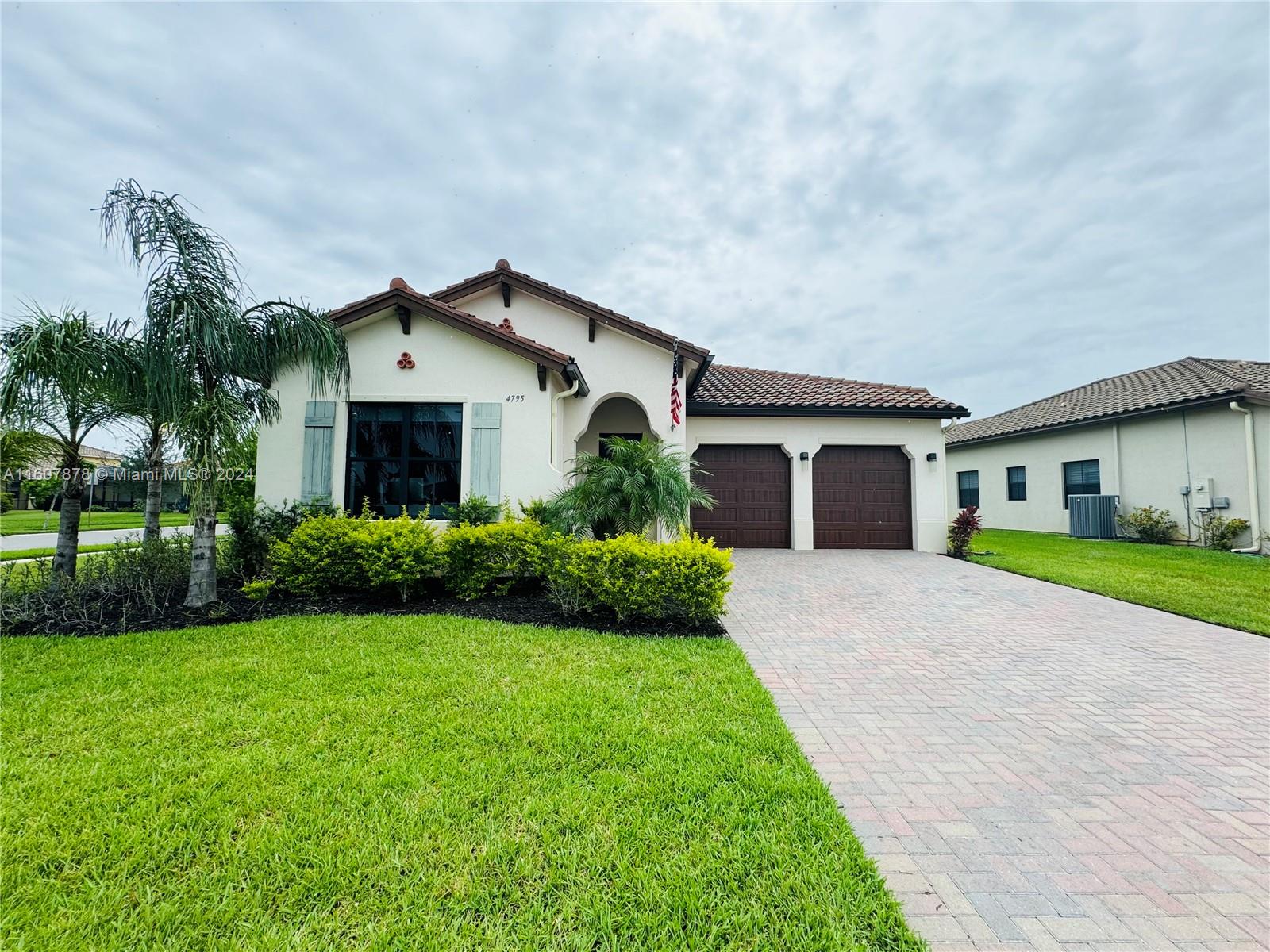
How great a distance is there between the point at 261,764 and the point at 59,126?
11220 millimetres

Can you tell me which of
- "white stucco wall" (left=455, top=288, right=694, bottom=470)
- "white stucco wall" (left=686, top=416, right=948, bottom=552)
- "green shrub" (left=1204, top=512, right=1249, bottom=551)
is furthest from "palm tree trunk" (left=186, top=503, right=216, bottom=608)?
"green shrub" (left=1204, top=512, right=1249, bottom=551)

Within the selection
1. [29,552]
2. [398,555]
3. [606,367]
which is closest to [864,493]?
[606,367]

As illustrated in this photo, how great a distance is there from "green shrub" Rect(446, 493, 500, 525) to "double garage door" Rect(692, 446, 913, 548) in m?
6.50

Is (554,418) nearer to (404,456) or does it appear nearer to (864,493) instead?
(404,456)

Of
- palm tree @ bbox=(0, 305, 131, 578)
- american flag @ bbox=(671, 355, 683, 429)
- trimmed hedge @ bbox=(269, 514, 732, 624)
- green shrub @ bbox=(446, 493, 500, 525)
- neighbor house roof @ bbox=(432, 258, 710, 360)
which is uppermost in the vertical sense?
neighbor house roof @ bbox=(432, 258, 710, 360)

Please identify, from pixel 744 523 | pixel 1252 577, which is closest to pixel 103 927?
pixel 744 523

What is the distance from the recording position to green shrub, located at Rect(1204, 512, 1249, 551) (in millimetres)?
12594

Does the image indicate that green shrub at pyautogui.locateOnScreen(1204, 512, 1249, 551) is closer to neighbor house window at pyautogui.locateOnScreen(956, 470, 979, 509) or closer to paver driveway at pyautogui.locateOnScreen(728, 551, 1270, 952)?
neighbor house window at pyautogui.locateOnScreen(956, 470, 979, 509)

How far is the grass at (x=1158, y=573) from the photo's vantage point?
7383 millimetres

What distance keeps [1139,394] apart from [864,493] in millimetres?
11479

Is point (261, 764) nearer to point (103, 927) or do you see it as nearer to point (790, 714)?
point (103, 927)

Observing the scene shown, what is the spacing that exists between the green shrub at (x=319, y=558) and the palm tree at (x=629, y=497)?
122 inches

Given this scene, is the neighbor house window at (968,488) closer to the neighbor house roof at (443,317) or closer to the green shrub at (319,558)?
the neighbor house roof at (443,317)

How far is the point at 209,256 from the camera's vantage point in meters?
6.42
